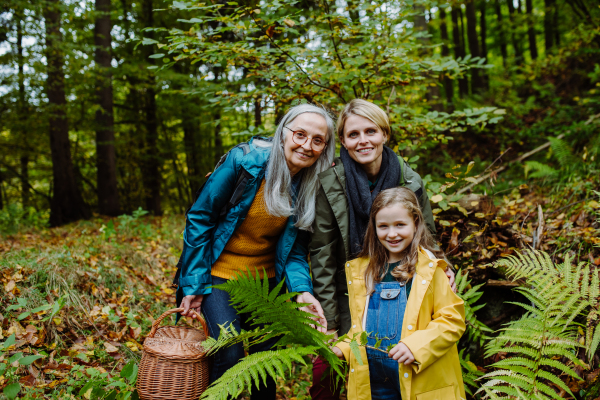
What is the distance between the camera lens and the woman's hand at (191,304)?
99.7 inches

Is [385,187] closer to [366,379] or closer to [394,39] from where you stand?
[366,379]

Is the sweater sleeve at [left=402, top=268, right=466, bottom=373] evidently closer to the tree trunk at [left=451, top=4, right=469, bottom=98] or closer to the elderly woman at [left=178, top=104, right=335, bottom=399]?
the elderly woman at [left=178, top=104, right=335, bottom=399]

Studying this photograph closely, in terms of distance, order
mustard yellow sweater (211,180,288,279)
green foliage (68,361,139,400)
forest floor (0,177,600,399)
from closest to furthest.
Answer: green foliage (68,361,139,400) → mustard yellow sweater (211,180,288,279) → forest floor (0,177,600,399)

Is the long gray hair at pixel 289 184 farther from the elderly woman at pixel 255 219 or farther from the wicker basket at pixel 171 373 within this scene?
the wicker basket at pixel 171 373

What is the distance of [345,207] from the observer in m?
2.55

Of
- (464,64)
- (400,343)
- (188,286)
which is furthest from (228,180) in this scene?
(464,64)

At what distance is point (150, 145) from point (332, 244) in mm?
11859

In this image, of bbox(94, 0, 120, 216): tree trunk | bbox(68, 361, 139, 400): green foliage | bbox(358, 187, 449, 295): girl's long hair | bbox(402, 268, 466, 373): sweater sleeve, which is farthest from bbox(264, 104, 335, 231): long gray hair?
bbox(94, 0, 120, 216): tree trunk

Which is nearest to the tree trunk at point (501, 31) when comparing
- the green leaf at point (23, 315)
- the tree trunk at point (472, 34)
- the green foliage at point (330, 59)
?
the tree trunk at point (472, 34)

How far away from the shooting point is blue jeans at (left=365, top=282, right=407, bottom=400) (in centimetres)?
222

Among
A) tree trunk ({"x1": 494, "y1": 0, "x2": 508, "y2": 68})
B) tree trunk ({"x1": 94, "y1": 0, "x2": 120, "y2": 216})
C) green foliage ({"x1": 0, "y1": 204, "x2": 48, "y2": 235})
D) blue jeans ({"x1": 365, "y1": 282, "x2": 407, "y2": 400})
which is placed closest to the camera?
blue jeans ({"x1": 365, "y1": 282, "x2": 407, "y2": 400})

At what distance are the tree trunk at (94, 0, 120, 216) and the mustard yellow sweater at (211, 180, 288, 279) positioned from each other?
9.57 meters

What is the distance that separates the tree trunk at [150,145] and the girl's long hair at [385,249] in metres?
11.5

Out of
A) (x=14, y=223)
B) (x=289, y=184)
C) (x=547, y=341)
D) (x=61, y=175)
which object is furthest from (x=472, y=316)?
(x=61, y=175)
